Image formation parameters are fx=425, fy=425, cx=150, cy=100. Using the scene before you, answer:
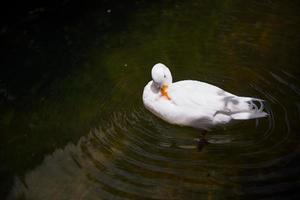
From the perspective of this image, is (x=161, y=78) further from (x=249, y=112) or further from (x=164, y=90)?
(x=249, y=112)

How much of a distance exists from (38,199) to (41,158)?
1.44ft

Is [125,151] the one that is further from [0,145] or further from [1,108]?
[1,108]

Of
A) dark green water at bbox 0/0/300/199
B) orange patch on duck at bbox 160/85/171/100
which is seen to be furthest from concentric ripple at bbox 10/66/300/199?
orange patch on duck at bbox 160/85/171/100

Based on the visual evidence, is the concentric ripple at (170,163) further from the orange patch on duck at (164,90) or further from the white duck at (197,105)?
the orange patch on duck at (164,90)

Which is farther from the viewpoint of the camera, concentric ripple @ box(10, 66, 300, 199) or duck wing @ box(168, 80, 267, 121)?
duck wing @ box(168, 80, 267, 121)

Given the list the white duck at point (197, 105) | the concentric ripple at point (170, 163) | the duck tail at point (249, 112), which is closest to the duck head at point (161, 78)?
the white duck at point (197, 105)

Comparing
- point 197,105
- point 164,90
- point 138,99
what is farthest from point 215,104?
point 138,99

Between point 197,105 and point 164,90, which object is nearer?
point 197,105

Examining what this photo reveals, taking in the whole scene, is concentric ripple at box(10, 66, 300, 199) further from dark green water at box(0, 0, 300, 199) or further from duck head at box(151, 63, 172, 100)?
duck head at box(151, 63, 172, 100)

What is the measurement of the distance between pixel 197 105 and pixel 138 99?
77 centimetres

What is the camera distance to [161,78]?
3830mm

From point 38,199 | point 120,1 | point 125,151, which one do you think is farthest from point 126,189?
point 120,1

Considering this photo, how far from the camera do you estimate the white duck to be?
140 inches

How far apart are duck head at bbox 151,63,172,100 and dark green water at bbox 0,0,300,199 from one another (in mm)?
288
